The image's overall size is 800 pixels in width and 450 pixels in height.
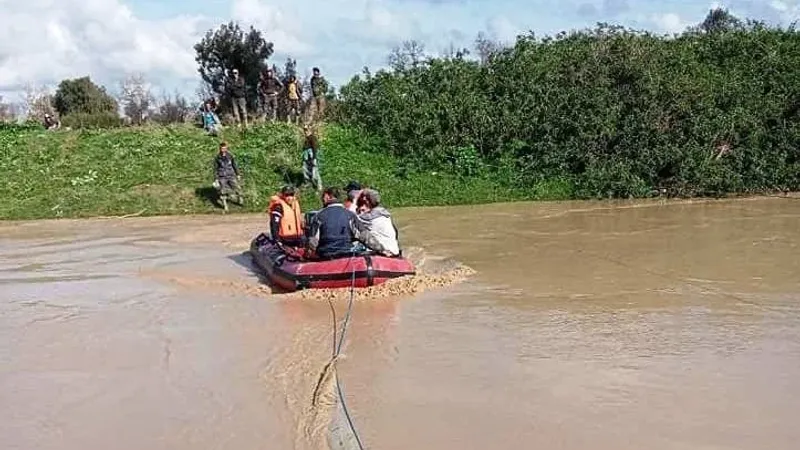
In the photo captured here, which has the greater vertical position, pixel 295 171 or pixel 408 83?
pixel 408 83

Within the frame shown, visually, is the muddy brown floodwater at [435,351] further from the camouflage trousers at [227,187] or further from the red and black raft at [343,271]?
the camouflage trousers at [227,187]

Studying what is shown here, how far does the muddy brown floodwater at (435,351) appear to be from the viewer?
6.40m

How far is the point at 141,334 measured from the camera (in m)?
9.68

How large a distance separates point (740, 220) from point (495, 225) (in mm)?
4700

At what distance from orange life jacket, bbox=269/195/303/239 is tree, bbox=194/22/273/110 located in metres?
16.3

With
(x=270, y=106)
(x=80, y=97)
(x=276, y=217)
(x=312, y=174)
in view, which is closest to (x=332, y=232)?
(x=276, y=217)

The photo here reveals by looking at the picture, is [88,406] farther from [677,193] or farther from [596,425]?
[677,193]

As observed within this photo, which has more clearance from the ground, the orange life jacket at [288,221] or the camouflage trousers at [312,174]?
the camouflage trousers at [312,174]

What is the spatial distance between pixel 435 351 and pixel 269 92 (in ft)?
63.4

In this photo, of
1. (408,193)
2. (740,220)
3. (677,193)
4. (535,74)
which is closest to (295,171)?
(408,193)

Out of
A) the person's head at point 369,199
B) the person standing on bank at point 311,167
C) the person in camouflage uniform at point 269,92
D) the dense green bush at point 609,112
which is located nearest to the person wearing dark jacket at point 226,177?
the person standing on bank at point 311,167

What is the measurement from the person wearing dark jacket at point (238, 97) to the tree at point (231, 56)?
1.63 m

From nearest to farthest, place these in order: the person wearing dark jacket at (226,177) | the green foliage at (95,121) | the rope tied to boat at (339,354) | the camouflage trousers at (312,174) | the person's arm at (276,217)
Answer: the rope tied to boat at (339,354) < the person's arm at (276,217) < the person wearing dark jacket at (226,177) < the camouflage trousers at (312,174) < the green foliage at (95,121)

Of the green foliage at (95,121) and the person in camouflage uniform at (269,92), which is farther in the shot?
the green foliage at (95,121)
